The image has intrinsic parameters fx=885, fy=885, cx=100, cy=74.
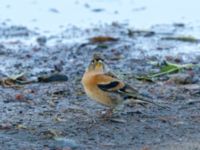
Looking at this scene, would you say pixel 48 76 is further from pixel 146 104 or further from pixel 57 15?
pixel 57 15

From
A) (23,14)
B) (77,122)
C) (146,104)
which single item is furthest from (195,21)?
(77,122)

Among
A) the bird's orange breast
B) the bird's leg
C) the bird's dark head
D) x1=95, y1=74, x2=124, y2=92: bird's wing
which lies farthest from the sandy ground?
the bird's dark head

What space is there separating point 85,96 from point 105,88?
4.50ft

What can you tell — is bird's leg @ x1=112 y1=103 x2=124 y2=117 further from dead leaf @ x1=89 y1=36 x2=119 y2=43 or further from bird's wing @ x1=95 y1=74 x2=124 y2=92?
dead leaf @ x1=89 y1=36 x2=119 y2=43

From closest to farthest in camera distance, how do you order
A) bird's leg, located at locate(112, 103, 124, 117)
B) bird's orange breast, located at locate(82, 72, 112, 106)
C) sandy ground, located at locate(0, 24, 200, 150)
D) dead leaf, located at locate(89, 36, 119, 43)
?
1. sandy ground, located at locate(0, 24, 200, 150)
2. bird's orange breast, located at locate(82, 72, 112, 106)
3. bird's leg, located at locate(112, 103, 124, 117)
4. dead leaf, located at locate(89, 36, 119, 43)

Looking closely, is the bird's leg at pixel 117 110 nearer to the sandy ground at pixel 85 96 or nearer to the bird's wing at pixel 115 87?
the sandy ground at pixel 85 96

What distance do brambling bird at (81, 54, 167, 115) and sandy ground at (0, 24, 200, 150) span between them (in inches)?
8.9

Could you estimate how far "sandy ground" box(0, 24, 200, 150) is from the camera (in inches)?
304

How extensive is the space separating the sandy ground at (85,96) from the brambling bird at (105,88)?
227mm

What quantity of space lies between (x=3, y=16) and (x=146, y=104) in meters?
7.25

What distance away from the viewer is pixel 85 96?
9.63 metres

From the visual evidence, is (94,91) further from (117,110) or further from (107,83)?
(117,110)

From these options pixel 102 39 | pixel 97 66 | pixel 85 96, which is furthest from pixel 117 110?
pixel 102 39

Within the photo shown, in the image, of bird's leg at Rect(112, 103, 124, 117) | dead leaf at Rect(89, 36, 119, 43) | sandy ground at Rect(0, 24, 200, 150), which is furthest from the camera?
dead leaf at Rect(89, 36, 119, 43)
